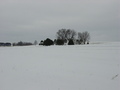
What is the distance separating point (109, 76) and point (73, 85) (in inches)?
102

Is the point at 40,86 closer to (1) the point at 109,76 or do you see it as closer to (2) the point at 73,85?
(2) the point at 73,85

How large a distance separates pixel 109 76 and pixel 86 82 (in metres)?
1.75

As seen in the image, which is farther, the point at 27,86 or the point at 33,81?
the point at 33,81

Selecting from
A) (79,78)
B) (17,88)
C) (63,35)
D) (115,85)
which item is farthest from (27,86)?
(63,35)

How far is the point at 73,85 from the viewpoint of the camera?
20.8ft

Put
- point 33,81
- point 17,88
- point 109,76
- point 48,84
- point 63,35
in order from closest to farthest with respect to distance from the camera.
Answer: point 17,88, point 48,84, point 33,81, point 109,76, point 63,35

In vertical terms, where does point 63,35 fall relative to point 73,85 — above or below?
above

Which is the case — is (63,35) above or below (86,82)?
above

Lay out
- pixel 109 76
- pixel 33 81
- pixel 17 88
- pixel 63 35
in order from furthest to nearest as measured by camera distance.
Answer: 1. pixel 63 35
2. pixel 109 76
3. pixel 33 81
4. pixel 17 88

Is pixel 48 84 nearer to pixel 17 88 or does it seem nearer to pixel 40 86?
pixel 40 86

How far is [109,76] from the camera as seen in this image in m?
7.48

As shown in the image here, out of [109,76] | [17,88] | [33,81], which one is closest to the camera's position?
[17,88]

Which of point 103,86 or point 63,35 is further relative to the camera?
point 63,35

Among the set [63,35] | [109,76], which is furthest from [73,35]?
[109,76]
